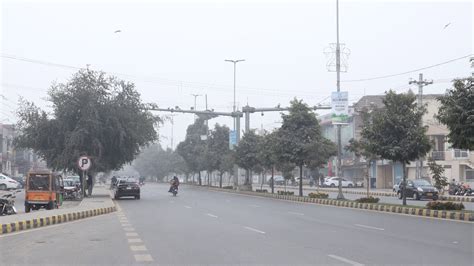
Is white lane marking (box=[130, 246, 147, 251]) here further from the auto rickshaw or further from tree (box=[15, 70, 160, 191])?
tree (box=[15, 70, 160, 191])

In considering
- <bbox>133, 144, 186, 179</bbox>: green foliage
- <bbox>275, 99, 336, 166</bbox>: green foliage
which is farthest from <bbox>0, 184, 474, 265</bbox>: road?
<bbox>133, 144, 186, 179</bbox>: green foliage

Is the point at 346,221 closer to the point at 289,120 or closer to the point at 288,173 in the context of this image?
the point at 289,120

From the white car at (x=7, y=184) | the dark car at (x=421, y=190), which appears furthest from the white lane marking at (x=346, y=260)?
the white car at (x=7, y=184)

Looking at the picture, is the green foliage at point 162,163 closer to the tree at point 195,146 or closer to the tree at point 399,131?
the tree at point 195,146

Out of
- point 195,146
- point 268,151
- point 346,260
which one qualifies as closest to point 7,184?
point 268,151

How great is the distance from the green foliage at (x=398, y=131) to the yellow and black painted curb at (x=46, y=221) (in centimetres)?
1345

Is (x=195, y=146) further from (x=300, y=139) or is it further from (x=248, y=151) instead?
(x=300, y=139)

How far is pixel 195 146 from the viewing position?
7869 centimetres

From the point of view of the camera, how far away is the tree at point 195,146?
248ft

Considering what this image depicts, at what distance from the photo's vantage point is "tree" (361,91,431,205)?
90.4 ft

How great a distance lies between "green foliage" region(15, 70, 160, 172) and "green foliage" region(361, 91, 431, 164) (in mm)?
20497

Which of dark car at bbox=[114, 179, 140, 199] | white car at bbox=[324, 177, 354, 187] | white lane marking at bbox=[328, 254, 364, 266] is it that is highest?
white car at bbox=[324, 177, 354, 187]

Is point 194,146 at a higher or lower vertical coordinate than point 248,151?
higher

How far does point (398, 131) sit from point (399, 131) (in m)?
0.05
